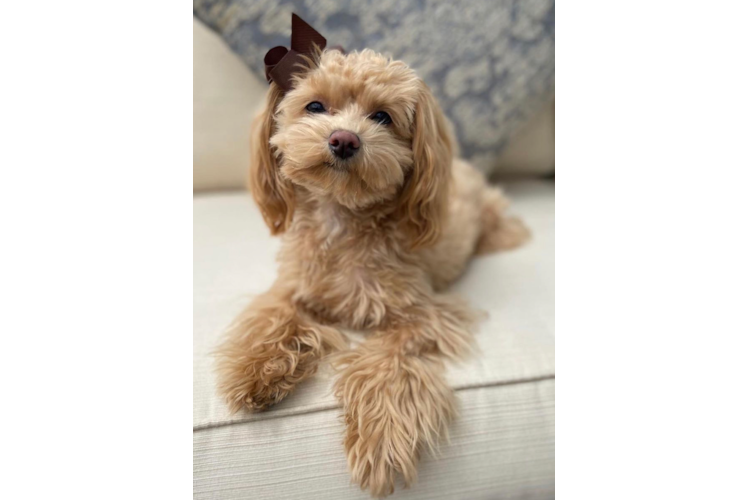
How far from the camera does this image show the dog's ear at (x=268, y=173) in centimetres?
115

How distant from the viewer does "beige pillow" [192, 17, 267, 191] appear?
1.75 m

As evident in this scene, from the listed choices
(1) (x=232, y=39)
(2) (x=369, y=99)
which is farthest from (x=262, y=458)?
(1) (x=232, y=39)

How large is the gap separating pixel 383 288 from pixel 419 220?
19cm

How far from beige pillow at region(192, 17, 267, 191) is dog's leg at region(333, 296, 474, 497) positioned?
1031 mm

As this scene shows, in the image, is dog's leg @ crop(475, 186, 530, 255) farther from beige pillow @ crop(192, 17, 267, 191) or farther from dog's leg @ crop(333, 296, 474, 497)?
beige pillow @ crop(192, 17, 267, 191)

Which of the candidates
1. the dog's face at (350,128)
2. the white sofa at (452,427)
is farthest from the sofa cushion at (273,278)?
the dog's face at (350,128)

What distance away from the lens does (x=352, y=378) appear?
3.39 ft

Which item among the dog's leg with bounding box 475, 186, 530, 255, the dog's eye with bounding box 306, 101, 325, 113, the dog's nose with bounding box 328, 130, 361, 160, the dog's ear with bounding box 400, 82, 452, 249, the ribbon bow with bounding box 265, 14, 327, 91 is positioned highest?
the ribbon bow with bounding box 265, 14, 327, 91

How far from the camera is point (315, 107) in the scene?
1.08 metres

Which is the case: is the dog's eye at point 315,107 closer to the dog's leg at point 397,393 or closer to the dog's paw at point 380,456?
the dog's leg at point 397,393

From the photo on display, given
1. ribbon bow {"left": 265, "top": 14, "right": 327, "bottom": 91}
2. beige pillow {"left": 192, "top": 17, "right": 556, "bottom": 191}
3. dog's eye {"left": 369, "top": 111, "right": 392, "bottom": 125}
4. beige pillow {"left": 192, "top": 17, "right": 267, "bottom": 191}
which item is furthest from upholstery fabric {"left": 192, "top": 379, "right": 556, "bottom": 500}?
beige pillow {"left": 192, "top": 17, "right": 267, "bottom": 191}

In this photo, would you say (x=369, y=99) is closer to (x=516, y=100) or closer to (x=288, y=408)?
(x=288, y=408)

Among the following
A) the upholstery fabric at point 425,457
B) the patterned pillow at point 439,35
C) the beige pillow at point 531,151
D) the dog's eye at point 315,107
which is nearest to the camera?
the upholstery fabric at point 425,457

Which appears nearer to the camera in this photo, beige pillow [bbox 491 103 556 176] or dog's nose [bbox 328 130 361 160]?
dog's nose [bbox 328 130 361 160]
